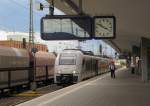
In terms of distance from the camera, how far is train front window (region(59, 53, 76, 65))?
41.5m

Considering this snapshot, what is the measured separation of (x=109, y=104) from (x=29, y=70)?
16040mm

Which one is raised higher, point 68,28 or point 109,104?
point 68,28

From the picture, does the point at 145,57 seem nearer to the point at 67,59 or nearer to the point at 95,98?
the point at 67,59

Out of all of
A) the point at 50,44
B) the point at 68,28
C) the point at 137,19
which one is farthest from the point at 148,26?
the point at 50,44

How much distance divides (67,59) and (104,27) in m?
21.9

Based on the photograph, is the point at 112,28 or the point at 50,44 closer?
the point at 112,28

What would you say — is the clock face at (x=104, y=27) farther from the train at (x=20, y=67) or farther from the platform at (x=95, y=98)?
the train at (x=20, y=67)

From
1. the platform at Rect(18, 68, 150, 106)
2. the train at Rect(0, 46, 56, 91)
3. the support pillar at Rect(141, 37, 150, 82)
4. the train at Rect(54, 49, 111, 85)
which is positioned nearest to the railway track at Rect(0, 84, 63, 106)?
the train at Rect(0, 46, 56, 91)

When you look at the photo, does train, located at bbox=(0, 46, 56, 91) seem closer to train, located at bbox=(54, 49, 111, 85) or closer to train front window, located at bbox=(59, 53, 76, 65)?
train, located at bbox=(54, 49, 111, 85)

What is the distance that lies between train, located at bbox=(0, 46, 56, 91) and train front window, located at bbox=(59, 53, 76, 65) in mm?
1458

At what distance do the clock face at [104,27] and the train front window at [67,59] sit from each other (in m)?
21.2

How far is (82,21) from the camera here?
19.8m

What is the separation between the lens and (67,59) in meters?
41.9

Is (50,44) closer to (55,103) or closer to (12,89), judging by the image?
(12,89)
